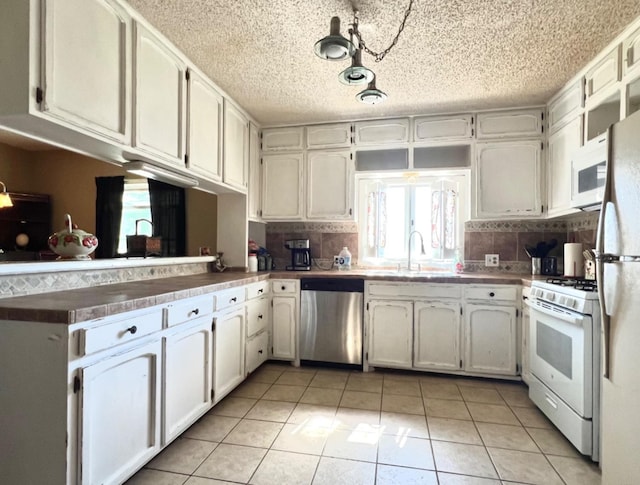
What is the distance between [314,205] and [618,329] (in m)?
2.46

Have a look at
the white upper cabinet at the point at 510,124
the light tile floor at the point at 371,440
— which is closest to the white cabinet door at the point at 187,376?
the light tile floor at the point at 371,440

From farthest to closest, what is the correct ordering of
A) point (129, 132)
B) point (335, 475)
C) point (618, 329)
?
point (129, 132) → point (335, 475) → point (618, 329)

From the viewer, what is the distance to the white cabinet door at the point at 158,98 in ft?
5.84

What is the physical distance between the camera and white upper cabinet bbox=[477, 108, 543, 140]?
9.33 ft

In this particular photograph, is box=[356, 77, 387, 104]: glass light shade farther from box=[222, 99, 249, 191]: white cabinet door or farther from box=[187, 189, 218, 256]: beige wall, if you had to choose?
box=[187, 189, 218, 256]: beige wall

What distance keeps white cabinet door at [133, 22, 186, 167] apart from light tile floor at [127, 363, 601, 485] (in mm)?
1692

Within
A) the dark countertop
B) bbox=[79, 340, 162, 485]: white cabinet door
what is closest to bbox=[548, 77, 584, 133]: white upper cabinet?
the dark countertop

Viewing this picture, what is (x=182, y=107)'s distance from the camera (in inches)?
84.4

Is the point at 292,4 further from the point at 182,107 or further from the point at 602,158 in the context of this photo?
the point at 602,158

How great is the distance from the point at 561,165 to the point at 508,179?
0.40m

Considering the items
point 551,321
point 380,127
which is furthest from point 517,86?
point 551,321

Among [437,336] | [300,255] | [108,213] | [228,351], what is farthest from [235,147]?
[437,336]

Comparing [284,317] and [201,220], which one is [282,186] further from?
[284,317]

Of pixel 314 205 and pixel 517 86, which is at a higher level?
pixel 517 86
